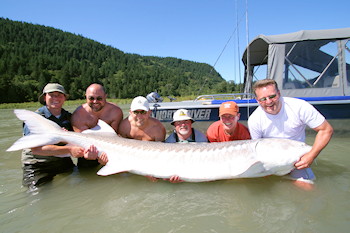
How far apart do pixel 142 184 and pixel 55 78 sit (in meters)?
91.2

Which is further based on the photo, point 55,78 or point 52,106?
point 55,78

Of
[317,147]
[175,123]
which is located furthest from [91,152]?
[317,147]

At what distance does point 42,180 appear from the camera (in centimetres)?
319

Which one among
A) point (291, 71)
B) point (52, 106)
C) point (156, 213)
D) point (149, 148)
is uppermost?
point (291, 71)

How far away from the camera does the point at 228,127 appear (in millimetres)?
3287

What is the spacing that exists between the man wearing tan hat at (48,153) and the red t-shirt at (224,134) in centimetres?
198

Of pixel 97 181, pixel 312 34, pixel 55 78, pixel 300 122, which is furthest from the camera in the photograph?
pixel 55 78

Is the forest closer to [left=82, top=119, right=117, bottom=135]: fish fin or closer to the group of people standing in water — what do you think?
the group of people standing in water

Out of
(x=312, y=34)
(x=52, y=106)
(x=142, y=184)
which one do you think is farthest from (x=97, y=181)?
(x=312, y=34)

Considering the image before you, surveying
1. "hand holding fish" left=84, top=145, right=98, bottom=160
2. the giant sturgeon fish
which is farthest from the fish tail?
"hand holding fish" left=84, top=145, right=98, bottom=160

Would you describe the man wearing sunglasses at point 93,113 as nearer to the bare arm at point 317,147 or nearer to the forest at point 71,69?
the bare arm at point 317,147

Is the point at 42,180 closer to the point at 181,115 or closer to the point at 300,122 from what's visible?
the point at 181,115

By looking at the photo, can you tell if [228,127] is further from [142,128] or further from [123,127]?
[123,127]

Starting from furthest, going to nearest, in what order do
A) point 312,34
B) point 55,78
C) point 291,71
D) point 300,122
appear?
point 55,78
point 291,71
point 312,34
point 300,122
